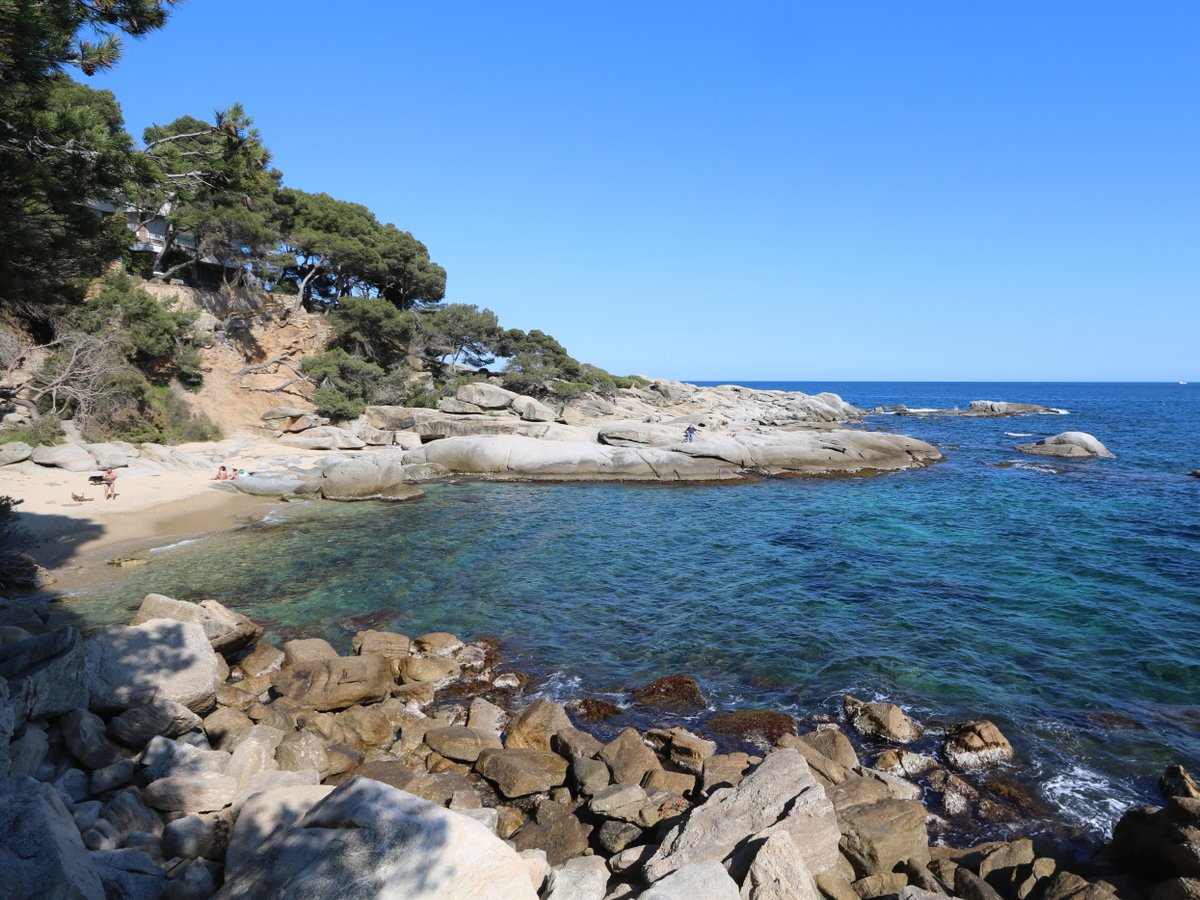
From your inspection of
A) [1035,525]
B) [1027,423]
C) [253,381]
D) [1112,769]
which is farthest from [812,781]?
[1027,423]

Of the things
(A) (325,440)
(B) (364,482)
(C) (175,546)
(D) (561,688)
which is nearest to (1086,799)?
(D) (561,688)

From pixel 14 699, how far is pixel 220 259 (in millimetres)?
45301

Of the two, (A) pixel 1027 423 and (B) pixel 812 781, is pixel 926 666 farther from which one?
(A) pixel 1027 423

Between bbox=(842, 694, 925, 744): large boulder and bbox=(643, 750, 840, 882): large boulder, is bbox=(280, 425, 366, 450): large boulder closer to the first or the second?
bbox=(842, 694, 925, 744): large boulder

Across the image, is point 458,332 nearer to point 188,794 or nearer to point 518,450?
point 518,450

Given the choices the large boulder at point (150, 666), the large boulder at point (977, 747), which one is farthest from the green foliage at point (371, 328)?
the large boulder at point (977, 747)

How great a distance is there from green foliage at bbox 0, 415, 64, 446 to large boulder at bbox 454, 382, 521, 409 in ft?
68.7

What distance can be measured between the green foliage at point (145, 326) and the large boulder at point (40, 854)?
31.4 m

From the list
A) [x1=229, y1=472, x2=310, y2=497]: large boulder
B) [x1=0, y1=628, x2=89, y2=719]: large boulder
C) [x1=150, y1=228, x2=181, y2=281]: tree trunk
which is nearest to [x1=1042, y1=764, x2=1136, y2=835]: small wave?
[x1=0, y1=628, x2=89, y2=719]: large boulder

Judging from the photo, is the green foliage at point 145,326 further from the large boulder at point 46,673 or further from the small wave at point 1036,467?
the small wave at point 1036,467

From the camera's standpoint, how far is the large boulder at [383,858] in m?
4.83

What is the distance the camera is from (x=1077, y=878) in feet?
21.9

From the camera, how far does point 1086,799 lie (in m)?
9.09

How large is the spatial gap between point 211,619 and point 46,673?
4.64 meters
